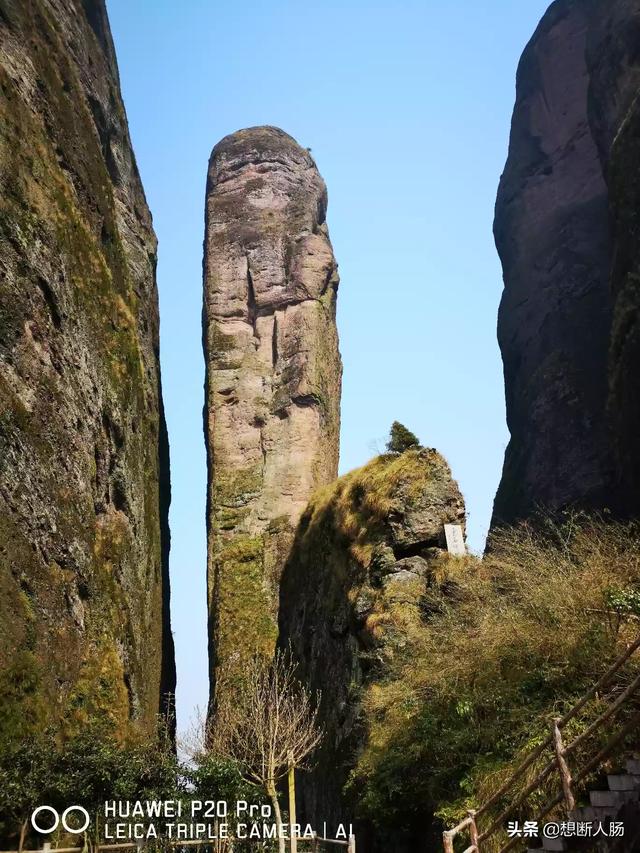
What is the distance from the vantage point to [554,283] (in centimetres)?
4766

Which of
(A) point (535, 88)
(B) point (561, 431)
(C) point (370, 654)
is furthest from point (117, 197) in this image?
(A) point (535, 88)

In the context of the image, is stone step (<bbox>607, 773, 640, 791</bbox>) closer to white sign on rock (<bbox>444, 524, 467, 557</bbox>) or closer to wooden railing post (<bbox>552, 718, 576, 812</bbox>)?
wooden railing post (<bbox>552, 718, 576, 812</bbox>)

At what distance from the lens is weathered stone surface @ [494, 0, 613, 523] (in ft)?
138

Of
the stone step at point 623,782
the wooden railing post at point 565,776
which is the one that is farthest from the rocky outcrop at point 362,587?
the stone step at point 623,782

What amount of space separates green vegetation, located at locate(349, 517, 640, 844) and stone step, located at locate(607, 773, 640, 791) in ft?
6.12

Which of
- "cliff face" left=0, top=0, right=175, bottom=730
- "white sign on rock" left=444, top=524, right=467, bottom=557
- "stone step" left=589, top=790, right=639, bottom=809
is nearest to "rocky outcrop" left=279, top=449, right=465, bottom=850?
"white sign on rock" left=444, top=524, right=467, bottom=557

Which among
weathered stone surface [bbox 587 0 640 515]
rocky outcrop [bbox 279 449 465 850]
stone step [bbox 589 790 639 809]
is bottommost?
stone step [bbox 589 790 639 809]

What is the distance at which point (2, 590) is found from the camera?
1872 centimetres

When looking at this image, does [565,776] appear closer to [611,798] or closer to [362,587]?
[611,798]

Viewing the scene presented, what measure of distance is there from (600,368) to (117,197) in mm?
25172

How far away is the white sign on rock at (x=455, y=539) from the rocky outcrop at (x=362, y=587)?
0.27 meters

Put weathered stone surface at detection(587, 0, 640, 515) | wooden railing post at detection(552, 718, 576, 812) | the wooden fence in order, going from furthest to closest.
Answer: weathered stone surface at detection(587, 0, 640, 515), wooden railing post at detection(552, 718, 576, 812), the wooden fence

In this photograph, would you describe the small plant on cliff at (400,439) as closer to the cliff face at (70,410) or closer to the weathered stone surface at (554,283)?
the cliff face at (70,410)

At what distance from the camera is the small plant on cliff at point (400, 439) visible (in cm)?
2691
